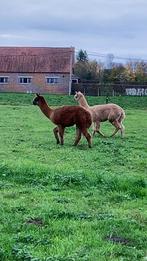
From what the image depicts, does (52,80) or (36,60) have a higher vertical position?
(36,60)

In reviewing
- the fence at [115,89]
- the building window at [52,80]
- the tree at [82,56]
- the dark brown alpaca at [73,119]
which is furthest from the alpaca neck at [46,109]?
the tree at [82,56]

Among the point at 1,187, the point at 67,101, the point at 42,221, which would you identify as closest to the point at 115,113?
the point at 1,187

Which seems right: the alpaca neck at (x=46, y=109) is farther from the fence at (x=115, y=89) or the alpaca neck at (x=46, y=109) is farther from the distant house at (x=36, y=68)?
the distant house at (x=36, y=68)

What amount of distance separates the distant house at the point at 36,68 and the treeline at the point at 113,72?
3.08 m

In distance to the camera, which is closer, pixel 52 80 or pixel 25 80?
pixel 52 80

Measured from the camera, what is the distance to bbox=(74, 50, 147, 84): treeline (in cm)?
6750

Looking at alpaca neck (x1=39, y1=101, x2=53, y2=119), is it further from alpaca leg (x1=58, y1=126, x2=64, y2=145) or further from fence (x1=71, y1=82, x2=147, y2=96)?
fence (x1=71, y1=82, x2=147, y2=96)

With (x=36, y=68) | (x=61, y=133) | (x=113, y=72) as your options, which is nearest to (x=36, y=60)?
(x=36, y=68)

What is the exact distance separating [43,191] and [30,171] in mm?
1507

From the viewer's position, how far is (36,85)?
6988cm

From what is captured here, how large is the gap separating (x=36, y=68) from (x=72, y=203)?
6122cm

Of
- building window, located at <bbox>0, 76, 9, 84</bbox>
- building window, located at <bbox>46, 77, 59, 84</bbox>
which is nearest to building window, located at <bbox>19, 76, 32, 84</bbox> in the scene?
building window, located at <bbox>0, 76, 9, 84</bbox>

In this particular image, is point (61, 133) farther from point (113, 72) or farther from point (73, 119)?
point (113, 72)

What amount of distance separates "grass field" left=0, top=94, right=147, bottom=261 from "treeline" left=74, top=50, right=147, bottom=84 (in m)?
51.5
